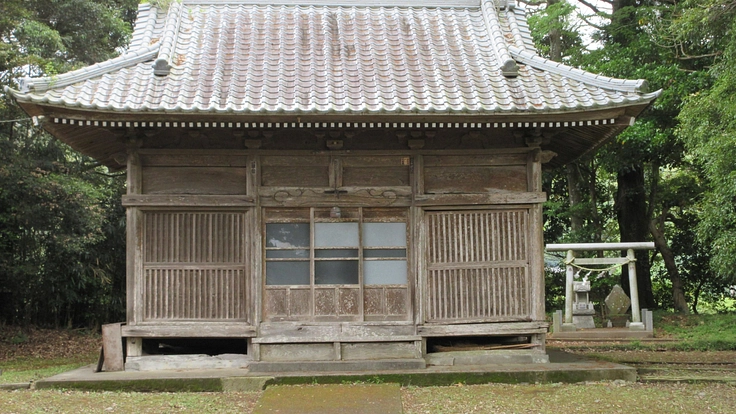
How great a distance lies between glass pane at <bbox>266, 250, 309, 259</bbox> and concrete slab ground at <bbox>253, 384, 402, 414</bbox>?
1839 mm

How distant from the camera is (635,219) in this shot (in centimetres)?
2144

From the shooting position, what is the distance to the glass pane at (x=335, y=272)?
980cm

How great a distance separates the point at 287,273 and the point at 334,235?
2.82 ft

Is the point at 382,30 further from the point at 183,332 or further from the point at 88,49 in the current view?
the point at 88,49

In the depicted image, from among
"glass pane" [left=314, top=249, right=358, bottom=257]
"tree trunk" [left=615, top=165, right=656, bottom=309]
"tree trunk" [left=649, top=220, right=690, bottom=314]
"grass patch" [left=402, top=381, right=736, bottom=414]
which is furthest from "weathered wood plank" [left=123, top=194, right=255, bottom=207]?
"tree trunk" [left=649, top=220, right=690, bottom=314]

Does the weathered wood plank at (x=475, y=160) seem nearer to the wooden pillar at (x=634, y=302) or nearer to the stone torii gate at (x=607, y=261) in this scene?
the stone torii gate at (x=607, y=261)

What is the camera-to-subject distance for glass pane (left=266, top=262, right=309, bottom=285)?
32.0 ft

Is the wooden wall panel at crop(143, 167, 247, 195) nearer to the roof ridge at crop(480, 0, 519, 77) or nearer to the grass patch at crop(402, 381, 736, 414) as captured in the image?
the grass patch at crop(402, 381, 736, 414)

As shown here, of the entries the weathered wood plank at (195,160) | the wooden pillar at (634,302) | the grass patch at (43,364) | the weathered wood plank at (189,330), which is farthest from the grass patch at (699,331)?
the grass patch at (43,364)

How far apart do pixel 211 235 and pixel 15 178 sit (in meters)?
7.62

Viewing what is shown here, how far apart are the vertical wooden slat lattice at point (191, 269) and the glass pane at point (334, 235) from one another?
42.9 inches

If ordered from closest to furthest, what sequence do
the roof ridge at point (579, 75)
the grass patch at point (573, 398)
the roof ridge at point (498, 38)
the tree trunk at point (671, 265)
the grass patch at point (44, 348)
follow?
the grass patch at point (573, 398), the roof ridge at point (579, 75), the roof ridge at point (498, 38), the grass patch at point (44, 348), the tree trunk at point (671, 265)

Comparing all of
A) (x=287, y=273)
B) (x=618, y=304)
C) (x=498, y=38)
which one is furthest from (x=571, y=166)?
(x=287, y=273)

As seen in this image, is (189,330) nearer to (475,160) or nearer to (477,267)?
(477,267)
